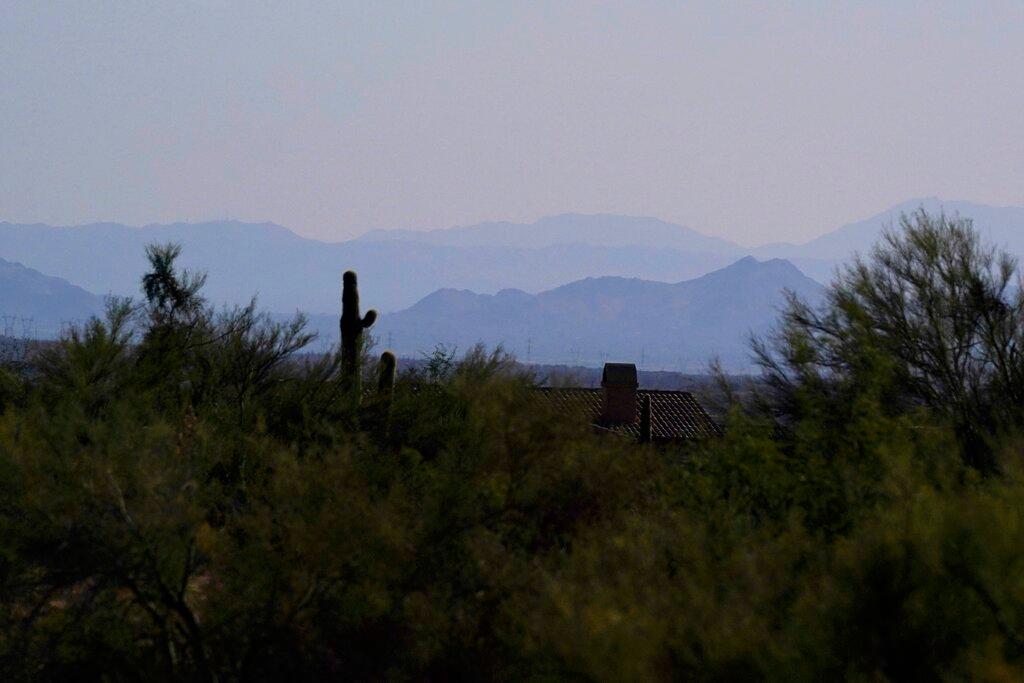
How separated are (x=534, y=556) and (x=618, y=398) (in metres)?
27.9

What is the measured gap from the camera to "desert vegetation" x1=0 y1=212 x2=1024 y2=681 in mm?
8281

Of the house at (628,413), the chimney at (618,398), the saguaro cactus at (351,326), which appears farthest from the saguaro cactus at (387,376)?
the chimney at (618,398)

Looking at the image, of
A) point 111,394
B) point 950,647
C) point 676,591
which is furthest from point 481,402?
point 111,394

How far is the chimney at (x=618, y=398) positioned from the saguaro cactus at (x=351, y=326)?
49.4 ft

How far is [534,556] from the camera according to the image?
37.1 ft

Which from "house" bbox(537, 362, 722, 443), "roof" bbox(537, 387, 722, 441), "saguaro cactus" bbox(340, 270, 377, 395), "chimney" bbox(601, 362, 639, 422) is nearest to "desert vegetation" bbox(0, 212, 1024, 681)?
"saguaro cactus" bbox(340, 270, 377, 395)

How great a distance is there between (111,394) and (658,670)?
17439mm

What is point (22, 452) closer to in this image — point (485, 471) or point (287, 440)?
point (485, 471)

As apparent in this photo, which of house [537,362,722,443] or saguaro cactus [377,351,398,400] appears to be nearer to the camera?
saguaro cactus [377,351,398,400]

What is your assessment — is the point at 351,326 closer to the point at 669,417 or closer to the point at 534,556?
the point at 534,556

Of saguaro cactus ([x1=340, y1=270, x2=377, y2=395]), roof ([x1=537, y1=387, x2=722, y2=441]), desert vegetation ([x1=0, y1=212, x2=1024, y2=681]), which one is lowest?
desert vegetation ([x1=0, y1=212, x2=1024, y2=681])

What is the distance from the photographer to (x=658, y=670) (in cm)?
A: 808

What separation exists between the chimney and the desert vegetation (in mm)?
21350

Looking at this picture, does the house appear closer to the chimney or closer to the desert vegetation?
the chimney
